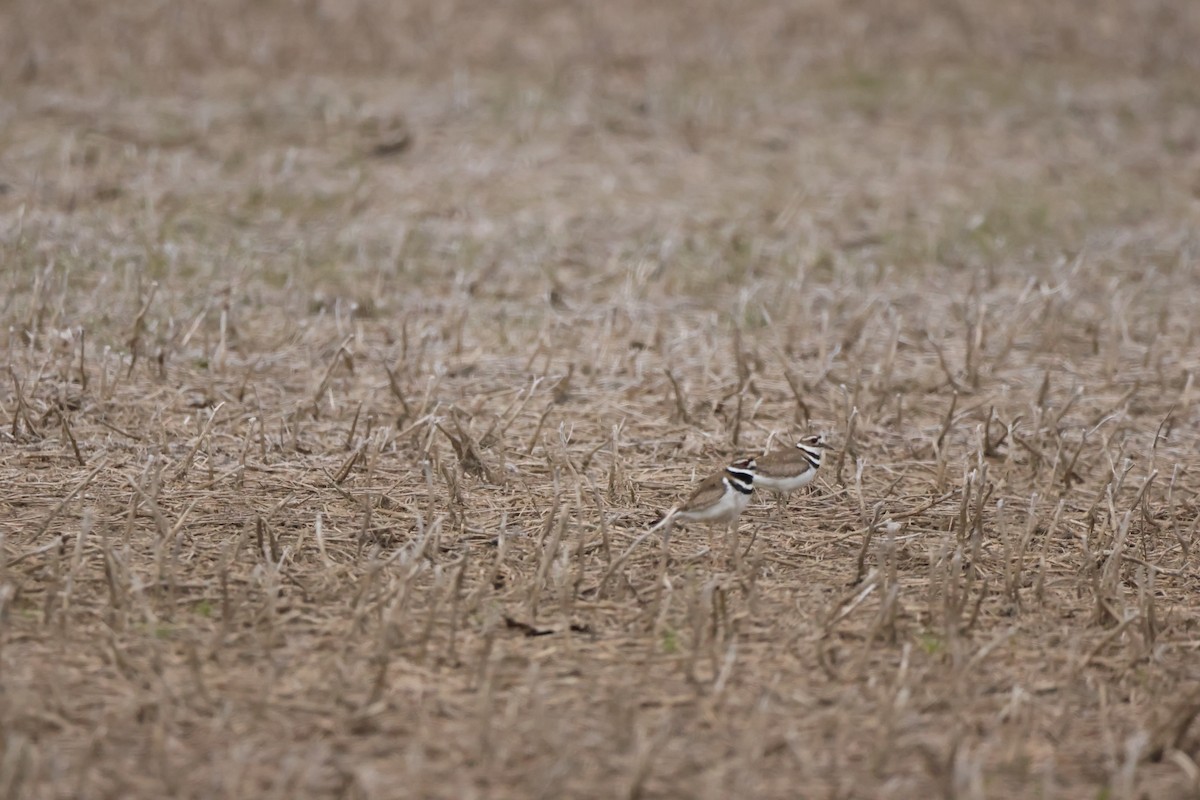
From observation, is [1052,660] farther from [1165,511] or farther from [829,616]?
[1165,511]

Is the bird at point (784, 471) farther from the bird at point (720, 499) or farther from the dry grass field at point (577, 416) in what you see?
the dry grass field at point (577, 416)

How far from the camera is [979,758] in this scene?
13.3ft

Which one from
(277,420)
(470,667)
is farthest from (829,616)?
(277,420)

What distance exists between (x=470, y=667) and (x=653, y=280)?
4924 millimetres

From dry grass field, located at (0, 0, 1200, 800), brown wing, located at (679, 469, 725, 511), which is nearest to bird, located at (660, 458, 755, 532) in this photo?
brown wing, located at (679, 469, 725, 511)

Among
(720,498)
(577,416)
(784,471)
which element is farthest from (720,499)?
(577,416)

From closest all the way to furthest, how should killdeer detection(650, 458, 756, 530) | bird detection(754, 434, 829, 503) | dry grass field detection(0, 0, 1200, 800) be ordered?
1. dry grass field detection(0, 0, 1200, 800)
2. killdeer detection(650, 458, 756, 530)
3. bird detection(754, 434, 829, 503)

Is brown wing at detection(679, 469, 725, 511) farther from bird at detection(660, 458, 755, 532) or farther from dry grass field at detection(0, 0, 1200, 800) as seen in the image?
dry grass field at detection(0, 0, 1200, 800)

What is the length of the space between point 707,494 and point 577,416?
159cm

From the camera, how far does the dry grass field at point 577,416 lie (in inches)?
171

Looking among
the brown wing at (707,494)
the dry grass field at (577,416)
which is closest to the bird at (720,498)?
the brown wing at (707,494)

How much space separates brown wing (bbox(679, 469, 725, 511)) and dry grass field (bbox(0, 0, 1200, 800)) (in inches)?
8.5

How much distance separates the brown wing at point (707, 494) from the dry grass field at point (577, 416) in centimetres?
21

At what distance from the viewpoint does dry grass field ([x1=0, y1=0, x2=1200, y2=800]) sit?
4340 mm
